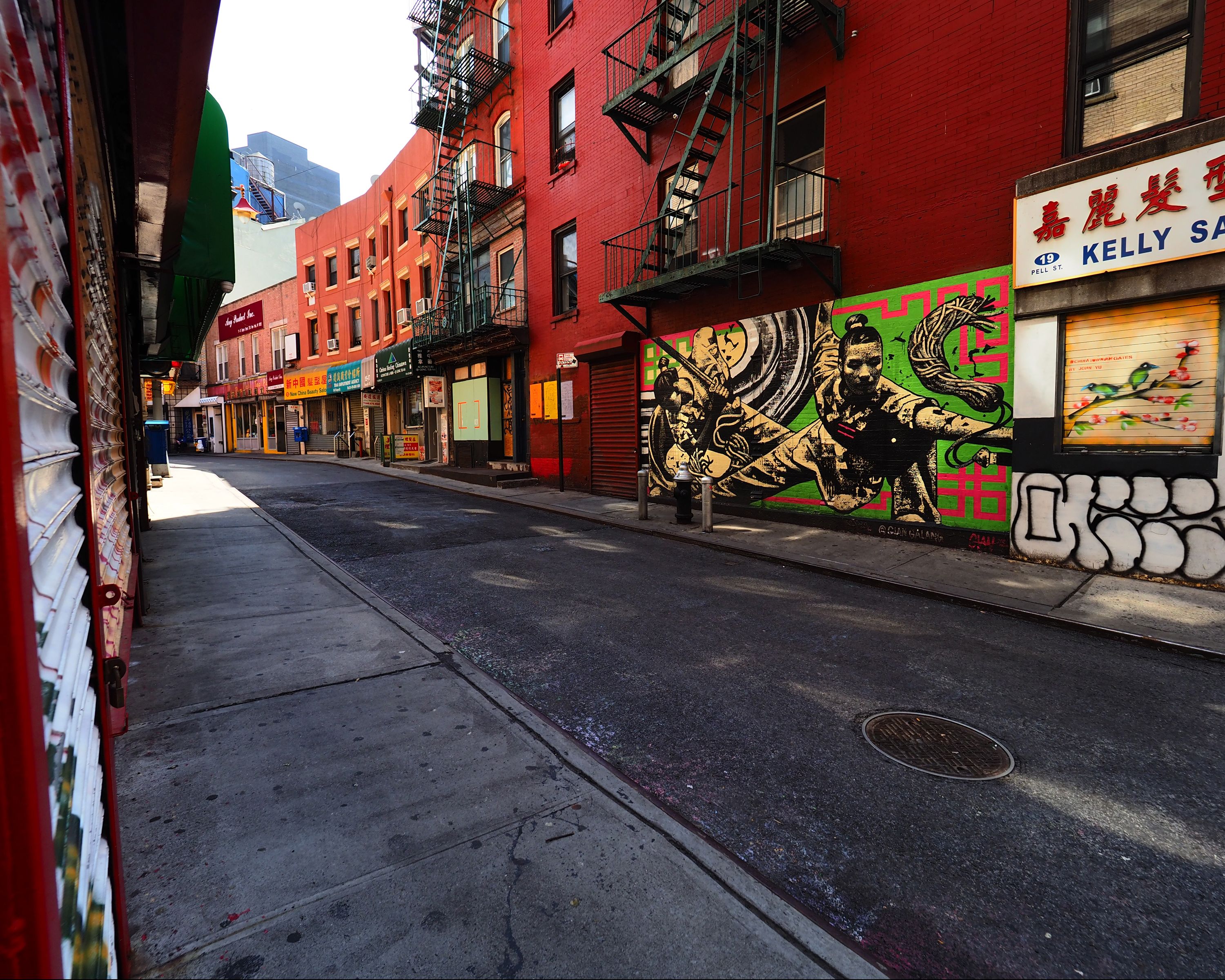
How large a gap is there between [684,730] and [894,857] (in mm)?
1317

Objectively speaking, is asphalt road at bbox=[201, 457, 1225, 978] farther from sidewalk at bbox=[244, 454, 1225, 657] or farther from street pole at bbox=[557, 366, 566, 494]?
street pole at bbox=[557, 366, 566, 494]

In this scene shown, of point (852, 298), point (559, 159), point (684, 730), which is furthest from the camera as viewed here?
point (559, 159)

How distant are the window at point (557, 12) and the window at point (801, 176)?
884 cm

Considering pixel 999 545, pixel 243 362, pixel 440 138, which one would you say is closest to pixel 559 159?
pixel 440 138

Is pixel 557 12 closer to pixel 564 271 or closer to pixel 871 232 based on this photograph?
pixel 564 271

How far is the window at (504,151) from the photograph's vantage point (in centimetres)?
1811

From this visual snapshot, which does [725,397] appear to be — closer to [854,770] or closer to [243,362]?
[854,770]

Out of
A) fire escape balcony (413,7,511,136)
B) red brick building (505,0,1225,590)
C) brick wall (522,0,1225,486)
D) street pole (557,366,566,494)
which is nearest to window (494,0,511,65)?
fire escape balcony (413,7,511,136)

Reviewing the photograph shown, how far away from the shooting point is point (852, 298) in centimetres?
926

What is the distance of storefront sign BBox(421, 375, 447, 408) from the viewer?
22.2 m

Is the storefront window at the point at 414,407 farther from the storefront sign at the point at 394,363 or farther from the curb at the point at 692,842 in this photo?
the curb at the point at 692,842

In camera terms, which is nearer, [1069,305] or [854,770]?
[854,770]

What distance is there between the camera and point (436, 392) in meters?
22.5

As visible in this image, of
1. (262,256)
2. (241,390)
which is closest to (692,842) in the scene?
(241,390)
